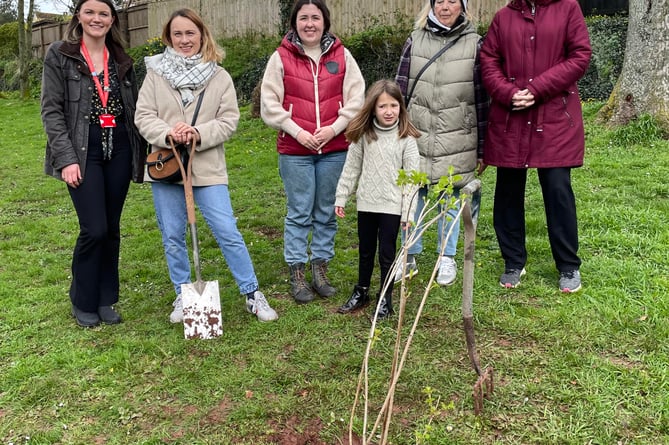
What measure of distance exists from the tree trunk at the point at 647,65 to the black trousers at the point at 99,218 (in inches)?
267

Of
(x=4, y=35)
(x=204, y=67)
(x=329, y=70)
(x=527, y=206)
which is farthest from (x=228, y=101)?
(x=4, y=35)

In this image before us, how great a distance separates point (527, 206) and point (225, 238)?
340 centimetres

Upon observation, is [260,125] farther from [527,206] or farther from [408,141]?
[408,141]

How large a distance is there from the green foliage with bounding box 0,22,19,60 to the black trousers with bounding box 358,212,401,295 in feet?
98.5

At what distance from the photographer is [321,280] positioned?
452 cm

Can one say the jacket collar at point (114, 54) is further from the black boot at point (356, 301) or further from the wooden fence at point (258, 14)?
the wooden fence at point (258, 14)

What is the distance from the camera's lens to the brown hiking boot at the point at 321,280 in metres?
4.46

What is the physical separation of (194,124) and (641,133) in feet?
20.5

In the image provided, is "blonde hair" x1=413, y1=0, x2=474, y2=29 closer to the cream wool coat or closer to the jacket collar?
the cream wool coat

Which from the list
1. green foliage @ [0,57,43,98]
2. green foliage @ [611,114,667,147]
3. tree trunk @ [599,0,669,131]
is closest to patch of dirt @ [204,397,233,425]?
green foliage @ [611,114,667,147]

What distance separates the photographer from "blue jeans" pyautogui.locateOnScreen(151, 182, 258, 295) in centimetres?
396

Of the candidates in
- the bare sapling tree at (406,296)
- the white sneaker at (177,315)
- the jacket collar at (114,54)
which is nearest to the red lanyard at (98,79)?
the jacket collar at (114,54)

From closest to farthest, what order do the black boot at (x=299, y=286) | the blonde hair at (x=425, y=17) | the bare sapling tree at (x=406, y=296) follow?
the bare sapling tree at (x=406, y=296) → the blonde hair at (x=425, y=17) → the black boot at (x=299, y=286)

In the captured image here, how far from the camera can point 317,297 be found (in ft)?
14.6
